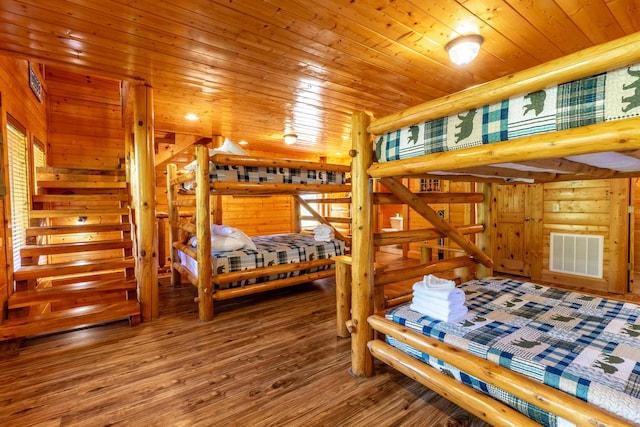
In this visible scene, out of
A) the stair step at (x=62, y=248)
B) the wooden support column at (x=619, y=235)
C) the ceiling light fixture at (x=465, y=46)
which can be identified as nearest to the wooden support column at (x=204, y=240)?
the stair step at (x=62, y=248)

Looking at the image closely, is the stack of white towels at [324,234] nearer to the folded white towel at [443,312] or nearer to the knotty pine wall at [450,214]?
the knotty pine wall at [450,214]

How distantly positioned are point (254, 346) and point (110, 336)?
1.36 metres

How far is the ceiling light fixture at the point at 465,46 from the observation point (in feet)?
7.45

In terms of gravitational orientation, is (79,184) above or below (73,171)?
below

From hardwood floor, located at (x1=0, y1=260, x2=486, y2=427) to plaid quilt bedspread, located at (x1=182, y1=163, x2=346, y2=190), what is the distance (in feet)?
4.86

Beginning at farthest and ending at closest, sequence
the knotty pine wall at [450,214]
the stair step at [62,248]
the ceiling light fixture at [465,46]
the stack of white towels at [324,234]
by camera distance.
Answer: the knotty pine wall at [450,214]
the stack of white towels at [324,234]
the stair step at [62,248]
the ceiling light fixture at [465,46]

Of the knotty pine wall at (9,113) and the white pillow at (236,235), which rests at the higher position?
the knotty pine wall at (9,113)

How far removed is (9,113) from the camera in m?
2.95

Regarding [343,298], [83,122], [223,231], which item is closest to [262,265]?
[223,231]

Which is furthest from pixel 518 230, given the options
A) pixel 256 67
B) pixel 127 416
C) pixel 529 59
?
pixel 127 416

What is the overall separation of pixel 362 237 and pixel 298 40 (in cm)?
165

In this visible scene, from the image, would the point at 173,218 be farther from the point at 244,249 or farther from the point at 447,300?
the point at 447,300

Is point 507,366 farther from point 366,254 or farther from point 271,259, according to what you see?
point 271,259

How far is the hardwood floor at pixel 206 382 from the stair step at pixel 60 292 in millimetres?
336
